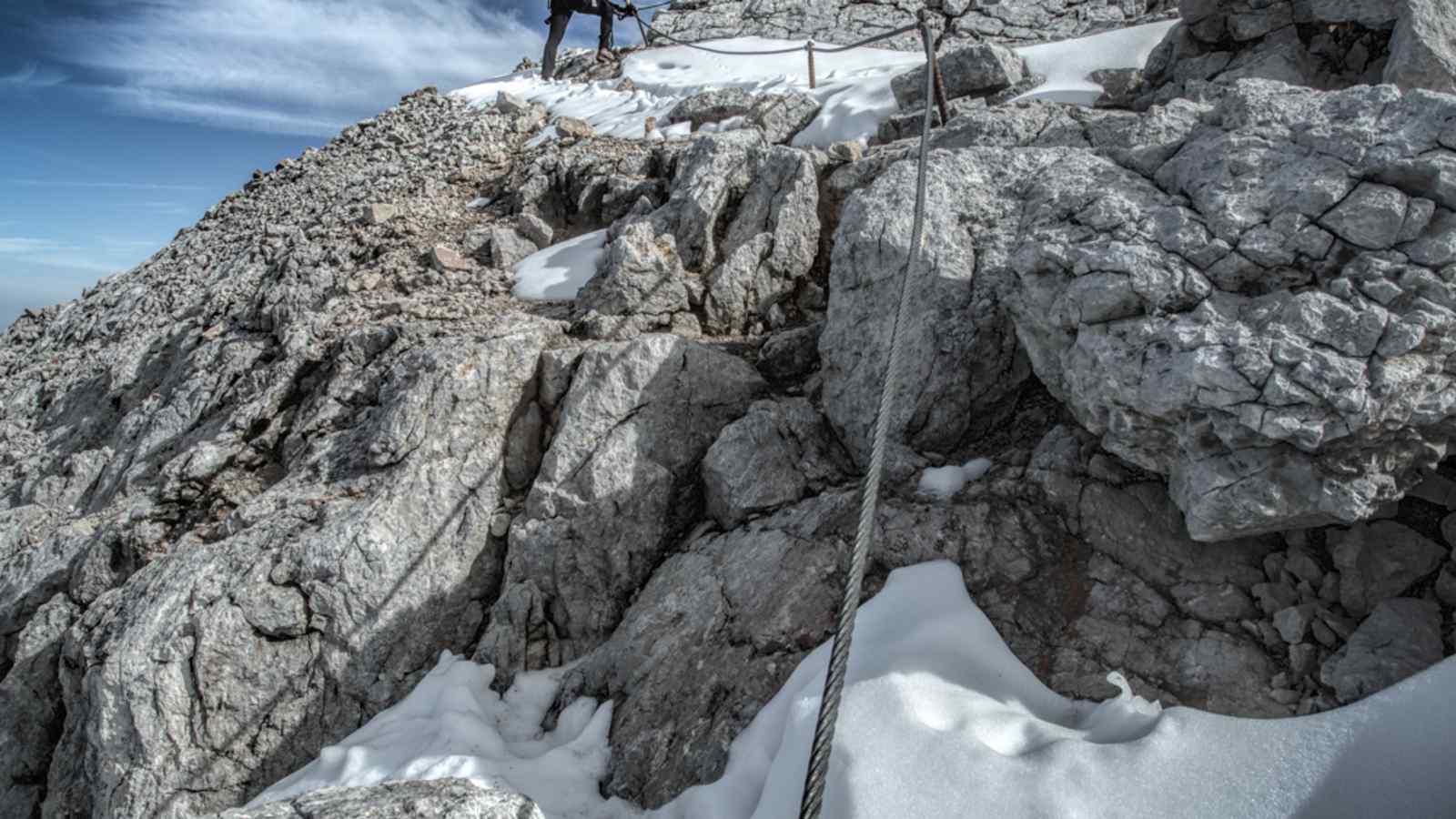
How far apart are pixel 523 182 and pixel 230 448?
7103 millimetres

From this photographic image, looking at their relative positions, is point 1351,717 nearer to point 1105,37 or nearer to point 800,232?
point 800,232

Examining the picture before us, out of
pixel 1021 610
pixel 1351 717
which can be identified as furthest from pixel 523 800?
pixel 1351 717

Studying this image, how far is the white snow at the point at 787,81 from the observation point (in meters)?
12.5

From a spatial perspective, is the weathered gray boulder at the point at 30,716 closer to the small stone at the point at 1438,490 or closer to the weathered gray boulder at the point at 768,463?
the weathered gray boulder at the point at 768,463

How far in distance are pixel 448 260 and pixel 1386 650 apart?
1192 centimetres

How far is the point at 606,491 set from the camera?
22.8 ft

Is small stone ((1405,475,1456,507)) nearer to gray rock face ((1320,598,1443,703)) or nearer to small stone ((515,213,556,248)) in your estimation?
gray rock face ((1320,598,1443,703))

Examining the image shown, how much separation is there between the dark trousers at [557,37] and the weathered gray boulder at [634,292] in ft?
42.9

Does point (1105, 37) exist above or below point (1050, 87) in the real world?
above

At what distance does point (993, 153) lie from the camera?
23.5 feet

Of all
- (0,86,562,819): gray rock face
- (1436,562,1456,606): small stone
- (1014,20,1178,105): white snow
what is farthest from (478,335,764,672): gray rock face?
(1014,20,1178,105): white snow

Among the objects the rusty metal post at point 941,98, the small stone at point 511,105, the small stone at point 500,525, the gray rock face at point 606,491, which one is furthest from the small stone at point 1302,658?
the small stone at point 511,105

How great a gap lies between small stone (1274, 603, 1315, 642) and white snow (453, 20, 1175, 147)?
29.9ft

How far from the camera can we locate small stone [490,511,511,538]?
286 inches
